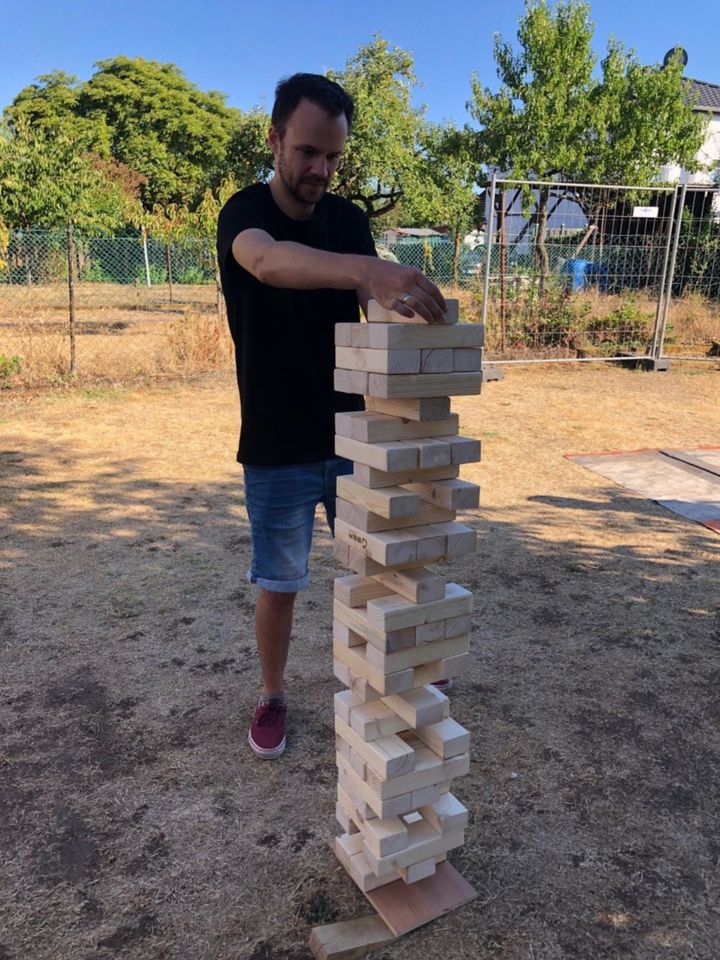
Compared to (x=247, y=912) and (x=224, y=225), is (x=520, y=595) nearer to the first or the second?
(x=247, y=912)

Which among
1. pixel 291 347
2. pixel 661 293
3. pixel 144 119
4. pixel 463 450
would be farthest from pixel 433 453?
pixel 144 119

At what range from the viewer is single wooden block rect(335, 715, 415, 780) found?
1619 mm

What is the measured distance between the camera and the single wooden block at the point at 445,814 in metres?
1.74

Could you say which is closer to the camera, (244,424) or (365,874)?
(365,874)

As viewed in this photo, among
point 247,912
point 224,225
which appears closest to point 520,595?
point 247,912

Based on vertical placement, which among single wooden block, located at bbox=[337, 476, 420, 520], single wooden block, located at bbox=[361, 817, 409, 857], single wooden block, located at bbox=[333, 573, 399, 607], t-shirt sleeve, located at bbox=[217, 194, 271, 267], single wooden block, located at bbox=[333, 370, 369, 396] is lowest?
single wooden block, located at bbox=[361, 817, 409, 857]

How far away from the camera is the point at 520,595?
351 centimetres

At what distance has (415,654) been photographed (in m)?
1.63

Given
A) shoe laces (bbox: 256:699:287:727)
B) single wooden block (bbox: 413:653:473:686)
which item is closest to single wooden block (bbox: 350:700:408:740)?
single wooden block (bbox: 413:653:473:686)

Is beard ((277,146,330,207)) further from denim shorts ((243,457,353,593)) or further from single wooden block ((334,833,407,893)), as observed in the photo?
single wooden block ((334,833,407,893))

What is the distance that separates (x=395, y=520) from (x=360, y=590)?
21cm

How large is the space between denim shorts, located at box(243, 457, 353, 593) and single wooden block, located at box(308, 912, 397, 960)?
2.14 ft

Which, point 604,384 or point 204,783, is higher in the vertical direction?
point 604,384

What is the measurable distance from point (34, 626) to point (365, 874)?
2.09 metres
